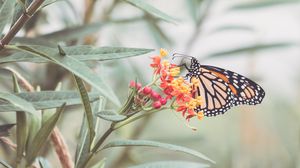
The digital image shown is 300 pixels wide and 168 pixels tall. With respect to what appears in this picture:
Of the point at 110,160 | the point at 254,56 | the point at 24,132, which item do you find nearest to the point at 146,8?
the point at 24,132

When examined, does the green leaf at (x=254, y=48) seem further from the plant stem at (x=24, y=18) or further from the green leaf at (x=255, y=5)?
the plant stem at (x=24, y=18)

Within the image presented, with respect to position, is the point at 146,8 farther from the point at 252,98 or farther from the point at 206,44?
the point at 206,44

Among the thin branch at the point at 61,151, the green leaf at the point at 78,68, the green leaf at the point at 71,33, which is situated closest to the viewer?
the green leaf at the point at 78,68

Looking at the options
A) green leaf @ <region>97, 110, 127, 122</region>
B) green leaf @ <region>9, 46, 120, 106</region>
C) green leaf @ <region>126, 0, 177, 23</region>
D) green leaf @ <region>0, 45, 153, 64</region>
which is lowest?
green leaf @ <region>97, 110, 127, 122</region>

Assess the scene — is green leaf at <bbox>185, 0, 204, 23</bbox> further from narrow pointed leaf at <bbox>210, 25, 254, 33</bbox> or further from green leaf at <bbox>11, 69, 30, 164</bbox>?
green leaf at <bbox>11, 69, 30, 164</bbox>

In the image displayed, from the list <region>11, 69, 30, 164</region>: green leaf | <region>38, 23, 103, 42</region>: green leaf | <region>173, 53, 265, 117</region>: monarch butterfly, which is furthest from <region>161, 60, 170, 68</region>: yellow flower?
<region>38, 23, 103, 42</region>: green leaf

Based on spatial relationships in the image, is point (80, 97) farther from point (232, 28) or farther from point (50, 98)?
point (232, 28)

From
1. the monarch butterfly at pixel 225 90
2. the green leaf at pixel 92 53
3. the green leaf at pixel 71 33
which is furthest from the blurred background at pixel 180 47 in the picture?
the green leaf at pixel 92 53
